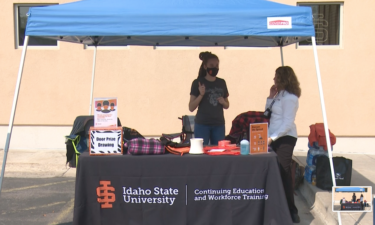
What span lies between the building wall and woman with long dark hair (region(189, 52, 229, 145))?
3.03 metres

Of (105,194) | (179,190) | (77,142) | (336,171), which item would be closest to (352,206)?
(336,171)

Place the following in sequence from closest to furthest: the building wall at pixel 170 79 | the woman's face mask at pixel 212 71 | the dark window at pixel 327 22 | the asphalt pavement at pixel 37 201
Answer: the asphalt pavement at pixel 37 201 < the woman's face mask at pixel 212 71 < the building wall at pixel 170 79 < the dark window at pixel 327 22

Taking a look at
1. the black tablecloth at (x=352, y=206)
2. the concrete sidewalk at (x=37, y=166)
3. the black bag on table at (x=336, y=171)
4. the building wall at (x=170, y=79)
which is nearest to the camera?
the black tablecloth at (x=352, y=206)

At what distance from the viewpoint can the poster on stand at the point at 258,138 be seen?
14.2ft

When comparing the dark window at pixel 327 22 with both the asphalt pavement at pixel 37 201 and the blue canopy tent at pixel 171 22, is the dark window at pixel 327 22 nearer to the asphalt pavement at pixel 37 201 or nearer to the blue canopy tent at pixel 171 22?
the blue canopy tent at pixel 171 22

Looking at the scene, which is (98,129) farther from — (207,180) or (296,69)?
(296,69)

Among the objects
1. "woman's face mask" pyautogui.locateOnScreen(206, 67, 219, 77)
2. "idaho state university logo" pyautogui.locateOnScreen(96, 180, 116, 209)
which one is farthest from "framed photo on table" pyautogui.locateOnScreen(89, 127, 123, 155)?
"woman's face mask" pyautogui.locateOnScreen(206, 67, 219, 77)

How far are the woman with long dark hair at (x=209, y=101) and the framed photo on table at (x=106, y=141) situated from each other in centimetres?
133

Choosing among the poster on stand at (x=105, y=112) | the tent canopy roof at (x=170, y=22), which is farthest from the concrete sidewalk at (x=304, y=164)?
the poster on stand at (x=105, y=112)

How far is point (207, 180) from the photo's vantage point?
4277 mm

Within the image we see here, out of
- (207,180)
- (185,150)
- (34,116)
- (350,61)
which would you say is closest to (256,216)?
(207,180)

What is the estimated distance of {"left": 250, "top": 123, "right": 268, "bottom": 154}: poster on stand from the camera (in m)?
4.32

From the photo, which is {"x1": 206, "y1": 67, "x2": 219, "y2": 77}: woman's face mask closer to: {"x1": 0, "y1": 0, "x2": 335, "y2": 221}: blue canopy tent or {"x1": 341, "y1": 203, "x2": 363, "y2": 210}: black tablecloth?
{"x1": 0, "y1": 0, "x2": 335, "y2": 221}: blue canopy tent

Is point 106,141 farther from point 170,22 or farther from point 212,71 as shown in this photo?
point 212,71
